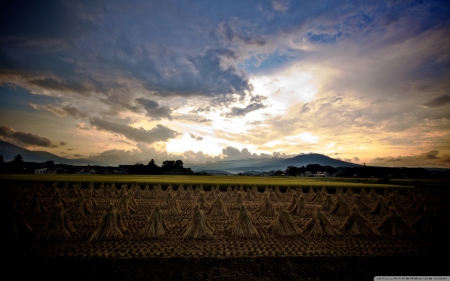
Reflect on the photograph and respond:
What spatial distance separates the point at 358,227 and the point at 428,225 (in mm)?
3451

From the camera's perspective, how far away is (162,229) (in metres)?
8.52

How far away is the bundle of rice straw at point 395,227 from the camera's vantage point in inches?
360

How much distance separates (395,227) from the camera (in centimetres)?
931

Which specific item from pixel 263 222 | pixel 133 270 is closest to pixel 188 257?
pixel 133 270

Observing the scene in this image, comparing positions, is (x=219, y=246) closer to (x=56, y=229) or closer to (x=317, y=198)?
(x=56, y=229)

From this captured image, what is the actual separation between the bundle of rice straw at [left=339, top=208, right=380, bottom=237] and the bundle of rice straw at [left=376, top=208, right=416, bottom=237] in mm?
1017

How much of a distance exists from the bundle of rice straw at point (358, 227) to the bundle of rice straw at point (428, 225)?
2717mm

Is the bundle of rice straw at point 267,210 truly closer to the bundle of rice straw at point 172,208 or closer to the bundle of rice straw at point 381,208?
the bundle of rice straw at point 172,208

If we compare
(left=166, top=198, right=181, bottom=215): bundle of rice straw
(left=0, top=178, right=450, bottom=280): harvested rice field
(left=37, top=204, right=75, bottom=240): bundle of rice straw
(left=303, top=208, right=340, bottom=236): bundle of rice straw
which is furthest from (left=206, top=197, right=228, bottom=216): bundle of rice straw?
(left=37, top=204, right=75, bottom=240): bundle of rice straw

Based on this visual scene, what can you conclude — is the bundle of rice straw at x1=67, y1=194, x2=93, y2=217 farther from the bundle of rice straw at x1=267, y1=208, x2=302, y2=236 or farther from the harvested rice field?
the bundle of rice straw at x1=267, y1=208, x2=302, y2=236

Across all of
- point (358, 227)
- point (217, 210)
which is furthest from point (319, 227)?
point (217, 210)

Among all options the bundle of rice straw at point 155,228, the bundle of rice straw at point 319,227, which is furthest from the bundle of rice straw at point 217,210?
the bundle of rice straw at point 319,227

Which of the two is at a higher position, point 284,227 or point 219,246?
point 284,227

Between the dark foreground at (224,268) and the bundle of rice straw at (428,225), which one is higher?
the bundle of rice straw at (428,225)
